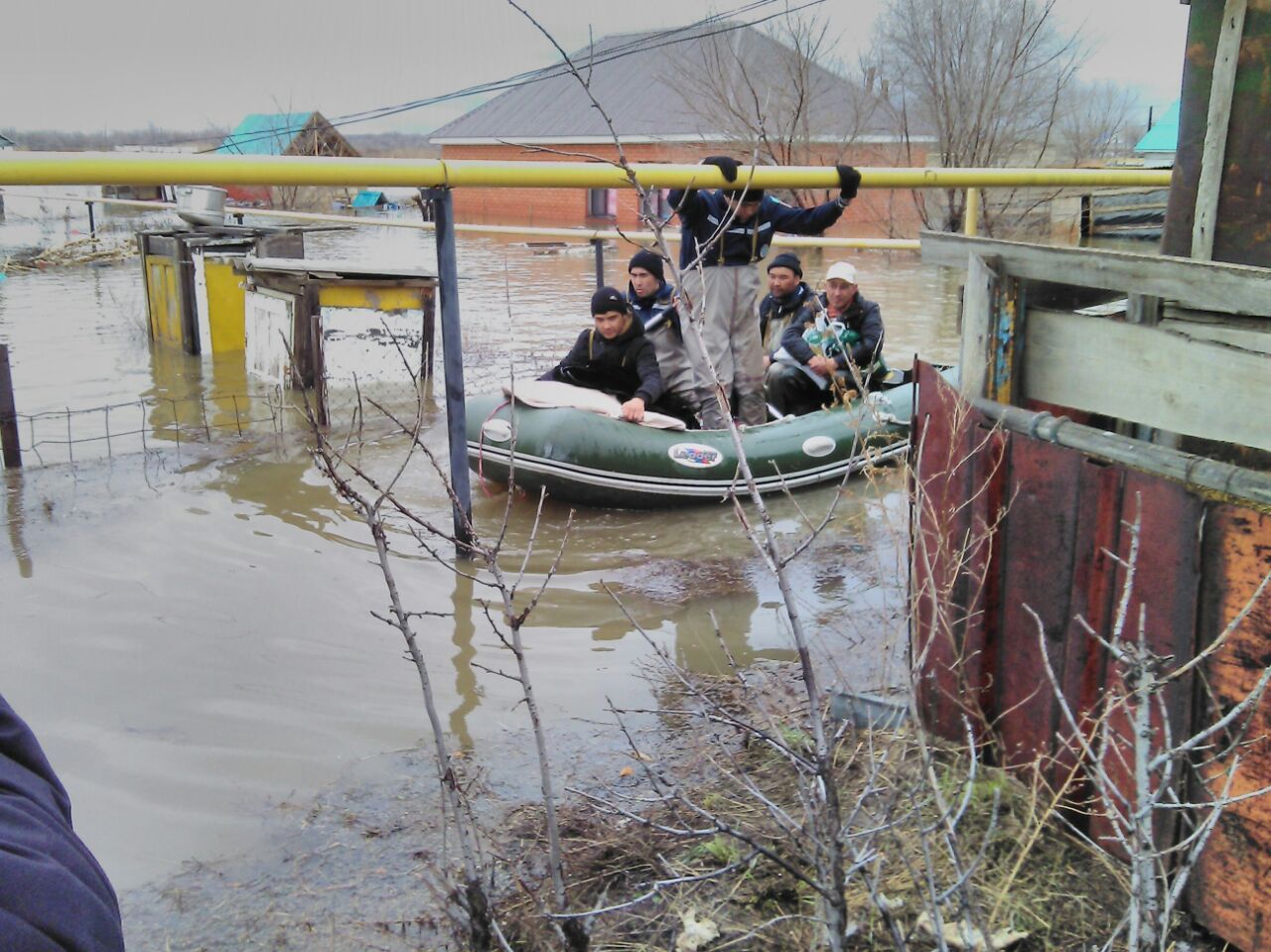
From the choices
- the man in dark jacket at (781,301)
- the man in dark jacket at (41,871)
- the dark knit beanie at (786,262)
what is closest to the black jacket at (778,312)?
the man in dark jacket at (781,301)

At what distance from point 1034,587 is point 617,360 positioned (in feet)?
14.3

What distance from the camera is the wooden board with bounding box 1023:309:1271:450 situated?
2.55m

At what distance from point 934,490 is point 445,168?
9.08 ft

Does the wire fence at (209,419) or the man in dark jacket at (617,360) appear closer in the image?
the man in dark jacket at (617,360)

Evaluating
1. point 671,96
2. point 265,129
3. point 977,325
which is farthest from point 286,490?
point 265,129

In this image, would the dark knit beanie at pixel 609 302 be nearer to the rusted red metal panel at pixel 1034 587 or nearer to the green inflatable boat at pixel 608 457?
the green inflatable boat at pixel 608 457

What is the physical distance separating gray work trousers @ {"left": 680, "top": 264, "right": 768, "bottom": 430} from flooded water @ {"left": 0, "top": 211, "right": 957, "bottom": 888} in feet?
2.85

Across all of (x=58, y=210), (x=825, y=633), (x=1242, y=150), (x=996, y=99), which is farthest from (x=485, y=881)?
(x=58, y=210)

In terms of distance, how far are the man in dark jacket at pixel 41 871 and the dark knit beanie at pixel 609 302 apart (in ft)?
18.4

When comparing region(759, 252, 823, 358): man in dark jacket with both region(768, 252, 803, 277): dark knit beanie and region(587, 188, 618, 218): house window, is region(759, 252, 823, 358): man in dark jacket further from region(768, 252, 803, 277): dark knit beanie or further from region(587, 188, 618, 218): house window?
region(587, 188, 618, 218): house window

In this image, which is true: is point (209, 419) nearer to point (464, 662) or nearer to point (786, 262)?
point (786, 262)

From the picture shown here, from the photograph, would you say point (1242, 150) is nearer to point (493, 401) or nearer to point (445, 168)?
point (445, 168)

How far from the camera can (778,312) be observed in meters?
8.09

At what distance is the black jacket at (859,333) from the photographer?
283 inches
